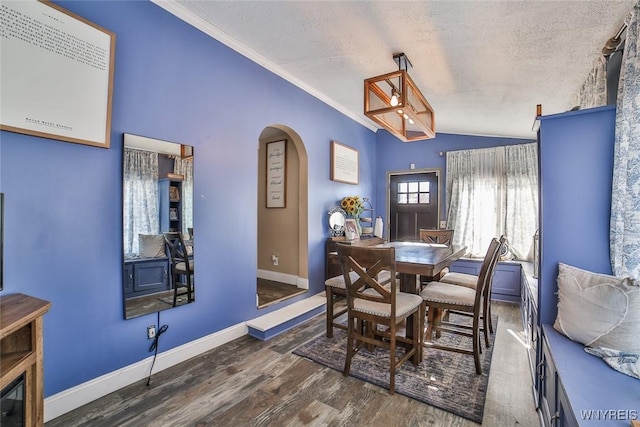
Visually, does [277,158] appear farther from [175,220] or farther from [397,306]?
[397,306]

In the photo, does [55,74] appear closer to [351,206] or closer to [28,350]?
[28,350]

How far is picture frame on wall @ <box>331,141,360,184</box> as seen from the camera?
4242 mm

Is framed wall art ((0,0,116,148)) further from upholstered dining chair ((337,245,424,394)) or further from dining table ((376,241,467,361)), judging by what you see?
dining table ((376,241,467,361))

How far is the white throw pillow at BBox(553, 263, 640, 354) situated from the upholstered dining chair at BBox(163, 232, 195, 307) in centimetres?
255

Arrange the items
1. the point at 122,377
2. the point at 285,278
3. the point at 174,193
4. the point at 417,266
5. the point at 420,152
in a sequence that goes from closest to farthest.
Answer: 1. the point at 122,377
2. the point at 417,266
3. the point at 174,193
4. the point at 285,278
5. the point at 420,152

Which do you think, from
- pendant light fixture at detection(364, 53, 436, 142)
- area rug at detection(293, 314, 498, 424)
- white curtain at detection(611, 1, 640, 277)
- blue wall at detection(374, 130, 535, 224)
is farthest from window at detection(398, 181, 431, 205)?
white curtain at detection(611, 1, 640, 277)

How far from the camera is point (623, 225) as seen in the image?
146 cm

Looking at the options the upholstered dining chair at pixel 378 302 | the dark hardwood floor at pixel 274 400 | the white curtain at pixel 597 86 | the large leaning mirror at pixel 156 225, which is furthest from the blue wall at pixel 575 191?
the large leaning mirror at pixel 156 225

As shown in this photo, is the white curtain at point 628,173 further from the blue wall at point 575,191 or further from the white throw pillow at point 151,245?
the white throw pillow at point 151,245

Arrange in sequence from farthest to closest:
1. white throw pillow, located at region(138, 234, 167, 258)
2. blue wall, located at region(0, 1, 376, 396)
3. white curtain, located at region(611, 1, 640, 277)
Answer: white throw pillow, located at region(138, 234, 167, 258) < blue wall, located at region(0, 1, 376, 396) < white curtain, located at region(611, 1, 640, 277)

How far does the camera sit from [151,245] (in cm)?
216

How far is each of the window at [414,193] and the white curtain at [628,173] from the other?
3557 millimetres

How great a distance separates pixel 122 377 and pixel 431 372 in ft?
7.35

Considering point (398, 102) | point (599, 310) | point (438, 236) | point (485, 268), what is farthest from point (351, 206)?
point (599, 310)
